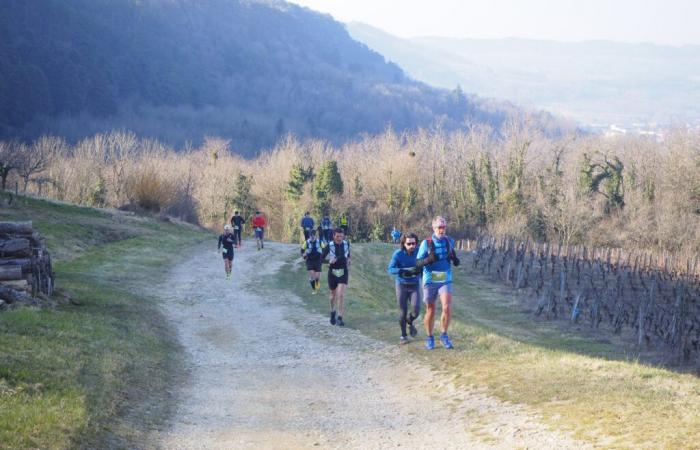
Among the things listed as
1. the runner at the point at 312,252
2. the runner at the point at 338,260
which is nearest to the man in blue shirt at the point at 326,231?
the runner at the point at 312,252

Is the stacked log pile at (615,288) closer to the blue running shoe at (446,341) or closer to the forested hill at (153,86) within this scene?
the blue running shoe at (446,341)

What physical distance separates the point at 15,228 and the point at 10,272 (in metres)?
1.47

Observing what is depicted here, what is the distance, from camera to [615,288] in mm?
40781

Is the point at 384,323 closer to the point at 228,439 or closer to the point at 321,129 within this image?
the point at 228,439

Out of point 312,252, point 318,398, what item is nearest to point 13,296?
point 318,398

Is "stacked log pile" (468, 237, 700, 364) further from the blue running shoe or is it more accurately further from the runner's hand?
the runner's hand

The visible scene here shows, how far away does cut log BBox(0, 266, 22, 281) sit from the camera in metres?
14.6

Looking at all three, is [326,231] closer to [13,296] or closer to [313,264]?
[313,264]

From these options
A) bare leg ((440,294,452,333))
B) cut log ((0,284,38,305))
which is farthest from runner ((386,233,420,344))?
cut log ((0,284,38,305))

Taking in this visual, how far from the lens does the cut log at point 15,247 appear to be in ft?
49.0

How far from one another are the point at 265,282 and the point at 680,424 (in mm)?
16983

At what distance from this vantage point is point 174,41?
174m

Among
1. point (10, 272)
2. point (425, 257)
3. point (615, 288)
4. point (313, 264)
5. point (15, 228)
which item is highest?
point (425, 257)

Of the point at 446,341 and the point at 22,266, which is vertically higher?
the point at 22,266
